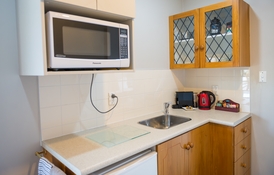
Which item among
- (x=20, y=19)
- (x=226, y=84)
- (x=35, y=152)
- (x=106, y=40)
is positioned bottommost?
(x=35, y=152)

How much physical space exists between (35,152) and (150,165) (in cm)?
79

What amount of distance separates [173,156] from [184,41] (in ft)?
4.36

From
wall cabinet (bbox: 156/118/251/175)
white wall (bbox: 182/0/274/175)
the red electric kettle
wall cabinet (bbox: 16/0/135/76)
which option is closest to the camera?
wall cabinet (bbox: 16/0/135/76)

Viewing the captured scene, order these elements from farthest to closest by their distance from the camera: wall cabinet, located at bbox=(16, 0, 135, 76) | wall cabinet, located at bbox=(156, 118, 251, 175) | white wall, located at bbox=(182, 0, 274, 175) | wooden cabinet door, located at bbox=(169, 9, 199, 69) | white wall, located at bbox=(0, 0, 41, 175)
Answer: wooden cabinet door, located at bbox=(169, 9, 199, 69), white wall, located at bbox=(182, 0, 274, 175), wall cabinet, located at bbox=(156, 118, 251, 175), white wall, located at bbox=(0, 0, 41, 175), wall cabinet, located at bbox=(16, 0, 135, 76)

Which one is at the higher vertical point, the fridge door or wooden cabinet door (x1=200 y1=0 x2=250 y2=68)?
wooden cabinet door (x1=200 y1=0 x2=250 y2=68)

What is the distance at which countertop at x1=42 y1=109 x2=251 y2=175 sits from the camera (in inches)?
40.8

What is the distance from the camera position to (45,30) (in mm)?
1039

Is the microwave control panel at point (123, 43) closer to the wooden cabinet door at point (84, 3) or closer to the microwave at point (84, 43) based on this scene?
the microwave at point (84, 43)

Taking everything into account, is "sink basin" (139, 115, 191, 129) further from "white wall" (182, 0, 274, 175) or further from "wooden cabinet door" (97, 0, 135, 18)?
"wooden cabinet door" (97, 0, 135, 18)

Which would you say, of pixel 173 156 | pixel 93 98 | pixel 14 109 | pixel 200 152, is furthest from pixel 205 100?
pixel 14 109

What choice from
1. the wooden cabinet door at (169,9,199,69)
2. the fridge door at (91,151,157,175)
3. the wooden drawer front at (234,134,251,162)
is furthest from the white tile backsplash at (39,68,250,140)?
the fridge door at (91,151,157,175)

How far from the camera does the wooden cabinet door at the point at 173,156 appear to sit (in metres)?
1.37

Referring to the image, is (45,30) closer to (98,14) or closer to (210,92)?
(98,14)

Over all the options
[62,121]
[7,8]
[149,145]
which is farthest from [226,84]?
[7,8]
